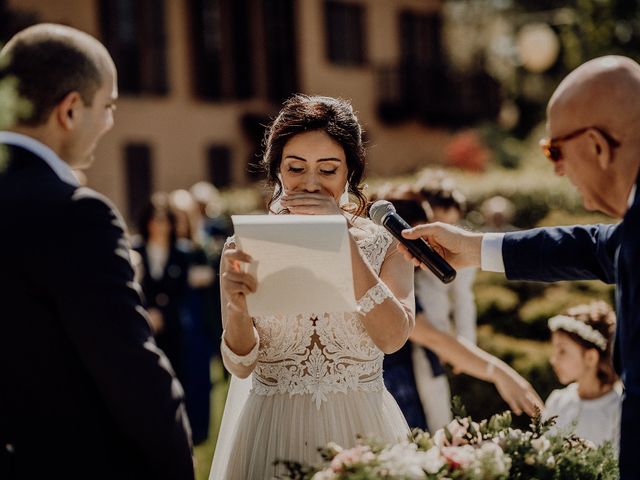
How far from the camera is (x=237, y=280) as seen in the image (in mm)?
2604

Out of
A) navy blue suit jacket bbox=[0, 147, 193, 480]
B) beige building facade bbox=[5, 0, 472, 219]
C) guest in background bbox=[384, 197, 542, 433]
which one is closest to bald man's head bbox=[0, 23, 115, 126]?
navy blue suit jacket bbox=[0, 147, 193, 480]

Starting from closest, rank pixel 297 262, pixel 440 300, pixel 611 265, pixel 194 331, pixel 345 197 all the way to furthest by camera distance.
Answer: pixel 297 262
pixel 611 265
pixel 345 197
pixel 440 300
pixel 194 331

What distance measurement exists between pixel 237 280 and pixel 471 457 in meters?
0.79

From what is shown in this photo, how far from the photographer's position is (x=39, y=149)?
2215mm

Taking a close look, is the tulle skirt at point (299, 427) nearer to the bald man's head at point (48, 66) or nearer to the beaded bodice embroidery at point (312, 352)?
the beaded bodice embroidery at point (312, 352)

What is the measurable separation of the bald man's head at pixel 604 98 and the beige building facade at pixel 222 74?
18.1m

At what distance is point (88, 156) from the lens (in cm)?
239

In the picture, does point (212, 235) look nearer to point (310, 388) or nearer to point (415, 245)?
point (310, 388)

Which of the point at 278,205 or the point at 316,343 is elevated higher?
the point at 278,205

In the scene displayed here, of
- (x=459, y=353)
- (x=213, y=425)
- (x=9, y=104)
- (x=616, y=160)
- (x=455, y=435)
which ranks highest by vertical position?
(x=9, y=104)

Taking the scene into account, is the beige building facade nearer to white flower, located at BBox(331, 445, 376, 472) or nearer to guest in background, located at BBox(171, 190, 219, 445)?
guest in background, located at BBox(171, 190, 219, 445)

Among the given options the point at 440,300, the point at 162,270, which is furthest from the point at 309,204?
the point at 162,270

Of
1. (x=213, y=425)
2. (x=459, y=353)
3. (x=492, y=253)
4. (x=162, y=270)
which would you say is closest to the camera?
(x=492, y=253)

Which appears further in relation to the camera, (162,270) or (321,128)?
(162,270)
